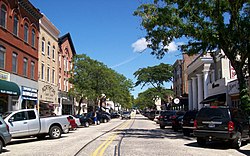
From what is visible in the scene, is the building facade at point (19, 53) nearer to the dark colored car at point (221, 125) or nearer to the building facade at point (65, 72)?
the building facade at point (65, 72)

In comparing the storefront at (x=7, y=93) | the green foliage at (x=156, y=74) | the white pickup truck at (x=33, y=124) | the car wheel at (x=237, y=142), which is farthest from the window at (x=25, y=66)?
the green foliage at (x=156, y=74)

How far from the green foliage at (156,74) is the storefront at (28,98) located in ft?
115

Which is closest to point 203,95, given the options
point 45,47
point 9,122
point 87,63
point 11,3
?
Answer: point 87,63

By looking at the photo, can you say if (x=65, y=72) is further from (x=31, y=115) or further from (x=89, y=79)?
(x=31, y=115)

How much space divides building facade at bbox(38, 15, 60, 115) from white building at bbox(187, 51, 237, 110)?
17.3 metres

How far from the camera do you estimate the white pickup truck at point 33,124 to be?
16.7 m

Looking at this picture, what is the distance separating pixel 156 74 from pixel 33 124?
5043cm

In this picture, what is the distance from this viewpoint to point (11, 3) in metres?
28.0

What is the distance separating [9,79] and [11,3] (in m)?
6.41

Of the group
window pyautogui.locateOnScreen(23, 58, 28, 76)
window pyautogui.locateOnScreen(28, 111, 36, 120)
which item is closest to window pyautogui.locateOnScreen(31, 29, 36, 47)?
window pyautogui.locateOnScreen(23, 58, 28, 76)

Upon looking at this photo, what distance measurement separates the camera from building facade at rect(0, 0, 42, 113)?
26.5 m

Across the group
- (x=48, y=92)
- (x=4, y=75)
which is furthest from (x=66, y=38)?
(x=4, y=75)

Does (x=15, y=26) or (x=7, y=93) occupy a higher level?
(x=15, y=26)

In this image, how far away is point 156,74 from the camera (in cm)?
6675
